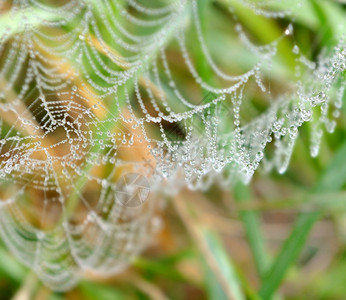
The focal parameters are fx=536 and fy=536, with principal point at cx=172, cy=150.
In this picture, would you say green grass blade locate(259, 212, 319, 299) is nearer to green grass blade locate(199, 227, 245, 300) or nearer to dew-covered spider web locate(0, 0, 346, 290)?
green grass blade locate(199, 227, 245, 300)

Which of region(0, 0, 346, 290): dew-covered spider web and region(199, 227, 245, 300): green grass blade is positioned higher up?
region(0, 0, 346, 290): dew-covered spider web

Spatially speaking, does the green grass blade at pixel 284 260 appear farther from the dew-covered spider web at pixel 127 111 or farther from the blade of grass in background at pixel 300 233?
the dew-covered spider web at pixel 127 111

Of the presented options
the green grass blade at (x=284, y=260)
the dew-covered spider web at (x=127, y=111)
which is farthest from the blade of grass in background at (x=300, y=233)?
the dew-covered spider web at (x=127, y=111)

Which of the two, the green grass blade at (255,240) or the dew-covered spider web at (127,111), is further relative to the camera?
the green grass blade at (255,240)

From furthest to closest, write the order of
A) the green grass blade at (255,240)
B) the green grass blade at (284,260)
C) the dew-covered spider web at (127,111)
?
1. the green grass blade at (255,240)
2. the green grass blade at (284,260)
3. the dew-covered spider web at (127,111)

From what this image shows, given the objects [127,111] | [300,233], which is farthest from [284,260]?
[127,111]

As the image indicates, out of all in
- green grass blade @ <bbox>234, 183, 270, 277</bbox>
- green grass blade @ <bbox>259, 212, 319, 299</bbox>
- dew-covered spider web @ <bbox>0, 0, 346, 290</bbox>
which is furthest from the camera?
green grass blade @ <bbox>234, 183, 270, 277</bbox>

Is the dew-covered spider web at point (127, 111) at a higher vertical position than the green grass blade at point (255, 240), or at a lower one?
higher

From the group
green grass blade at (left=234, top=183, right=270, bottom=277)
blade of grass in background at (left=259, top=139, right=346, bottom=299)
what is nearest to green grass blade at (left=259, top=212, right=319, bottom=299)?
blade of grass in background at (left=259, top=139, right=346, bottom=299)

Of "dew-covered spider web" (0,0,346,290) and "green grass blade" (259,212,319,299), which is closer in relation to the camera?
"dew-covered spider web" (0,0,346,290)
